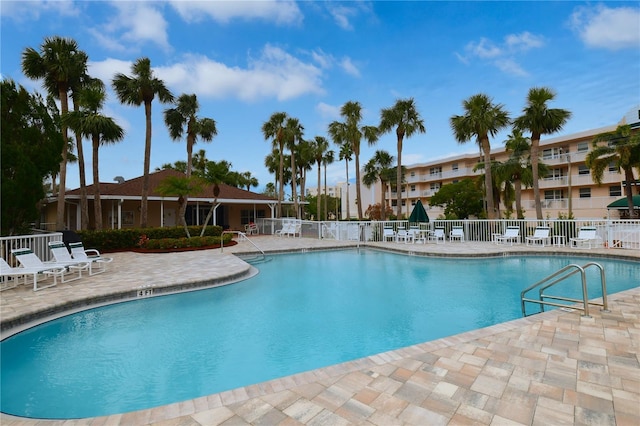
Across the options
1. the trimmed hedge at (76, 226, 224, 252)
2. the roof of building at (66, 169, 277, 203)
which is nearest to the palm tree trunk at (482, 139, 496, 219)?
the roof of building at (66, 169, 277, 203)

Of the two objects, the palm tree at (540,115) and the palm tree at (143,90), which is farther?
the palm tree at (540,115)

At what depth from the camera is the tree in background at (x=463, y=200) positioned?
3296cm

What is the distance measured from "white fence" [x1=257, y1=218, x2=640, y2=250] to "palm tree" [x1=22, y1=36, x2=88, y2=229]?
13.2 meters

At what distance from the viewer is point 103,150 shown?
1634 cm

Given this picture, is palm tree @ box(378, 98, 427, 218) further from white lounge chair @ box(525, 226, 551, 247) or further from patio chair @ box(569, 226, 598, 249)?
patio chair @ box(569, 226, 598, 249)

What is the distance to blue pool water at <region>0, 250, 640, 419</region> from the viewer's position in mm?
3713

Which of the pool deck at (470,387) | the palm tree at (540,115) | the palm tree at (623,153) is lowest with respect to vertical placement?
the pool deck at (470,387)

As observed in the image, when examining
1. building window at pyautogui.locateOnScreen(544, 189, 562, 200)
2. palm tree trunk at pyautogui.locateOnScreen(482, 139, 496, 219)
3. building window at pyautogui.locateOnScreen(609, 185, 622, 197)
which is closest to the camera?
palm tree trunk at pyautogui.locateOnScreen(482, 139, 496, 219)

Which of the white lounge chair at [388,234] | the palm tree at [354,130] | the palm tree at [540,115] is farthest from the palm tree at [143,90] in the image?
the palm tree at [540,115]

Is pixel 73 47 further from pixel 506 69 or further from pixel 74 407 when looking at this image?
pixel 506 69

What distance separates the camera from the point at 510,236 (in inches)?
596

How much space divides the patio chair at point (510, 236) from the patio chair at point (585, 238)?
207 cm

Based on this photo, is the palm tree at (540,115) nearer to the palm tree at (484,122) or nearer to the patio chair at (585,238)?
the palm tree at (484,122)

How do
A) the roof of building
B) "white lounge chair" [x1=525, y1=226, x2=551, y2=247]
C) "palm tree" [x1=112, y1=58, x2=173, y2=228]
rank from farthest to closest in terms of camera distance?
the roof of building → "palm tree" [x1=112, y1=58, x2=173, y2=228] → "white lounge chair" [x1=525, y1=226, x2=551, y2=247]
